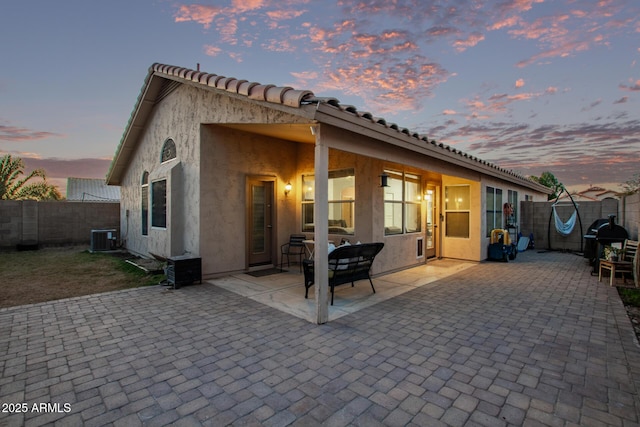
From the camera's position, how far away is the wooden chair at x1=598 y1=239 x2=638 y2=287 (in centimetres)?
597

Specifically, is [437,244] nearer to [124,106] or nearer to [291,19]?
[291,19]

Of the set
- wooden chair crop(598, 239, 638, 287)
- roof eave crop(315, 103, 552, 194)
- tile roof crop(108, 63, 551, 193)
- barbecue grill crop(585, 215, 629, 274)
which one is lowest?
wooden chair crop(598, 239, 638, 287)

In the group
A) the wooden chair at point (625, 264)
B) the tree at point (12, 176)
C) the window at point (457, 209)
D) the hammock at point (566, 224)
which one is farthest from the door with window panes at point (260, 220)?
the tree at point (12, 176)

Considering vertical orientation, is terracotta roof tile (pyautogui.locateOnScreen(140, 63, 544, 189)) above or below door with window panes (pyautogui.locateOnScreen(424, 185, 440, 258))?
above

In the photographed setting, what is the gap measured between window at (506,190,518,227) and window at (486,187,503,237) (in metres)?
0.74

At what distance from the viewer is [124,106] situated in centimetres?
1033

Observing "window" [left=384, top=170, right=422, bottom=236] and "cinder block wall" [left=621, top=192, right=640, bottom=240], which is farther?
"window" [left=384, top=170, right=422, bottom=236]

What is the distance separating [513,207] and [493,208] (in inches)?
106

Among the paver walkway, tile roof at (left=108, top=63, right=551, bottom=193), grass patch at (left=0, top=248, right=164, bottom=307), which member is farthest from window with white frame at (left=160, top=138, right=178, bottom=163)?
the paver walkway

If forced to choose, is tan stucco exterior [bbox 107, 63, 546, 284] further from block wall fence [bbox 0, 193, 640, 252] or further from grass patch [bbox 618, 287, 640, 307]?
block wall fence [bbox 0, 193, 640, 252]

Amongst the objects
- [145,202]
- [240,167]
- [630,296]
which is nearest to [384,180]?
[240,167]

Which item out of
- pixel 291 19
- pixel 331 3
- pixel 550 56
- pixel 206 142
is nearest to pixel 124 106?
pixel 206 142

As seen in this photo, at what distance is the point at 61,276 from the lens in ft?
22.1

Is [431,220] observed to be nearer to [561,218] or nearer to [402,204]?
[402,204]
